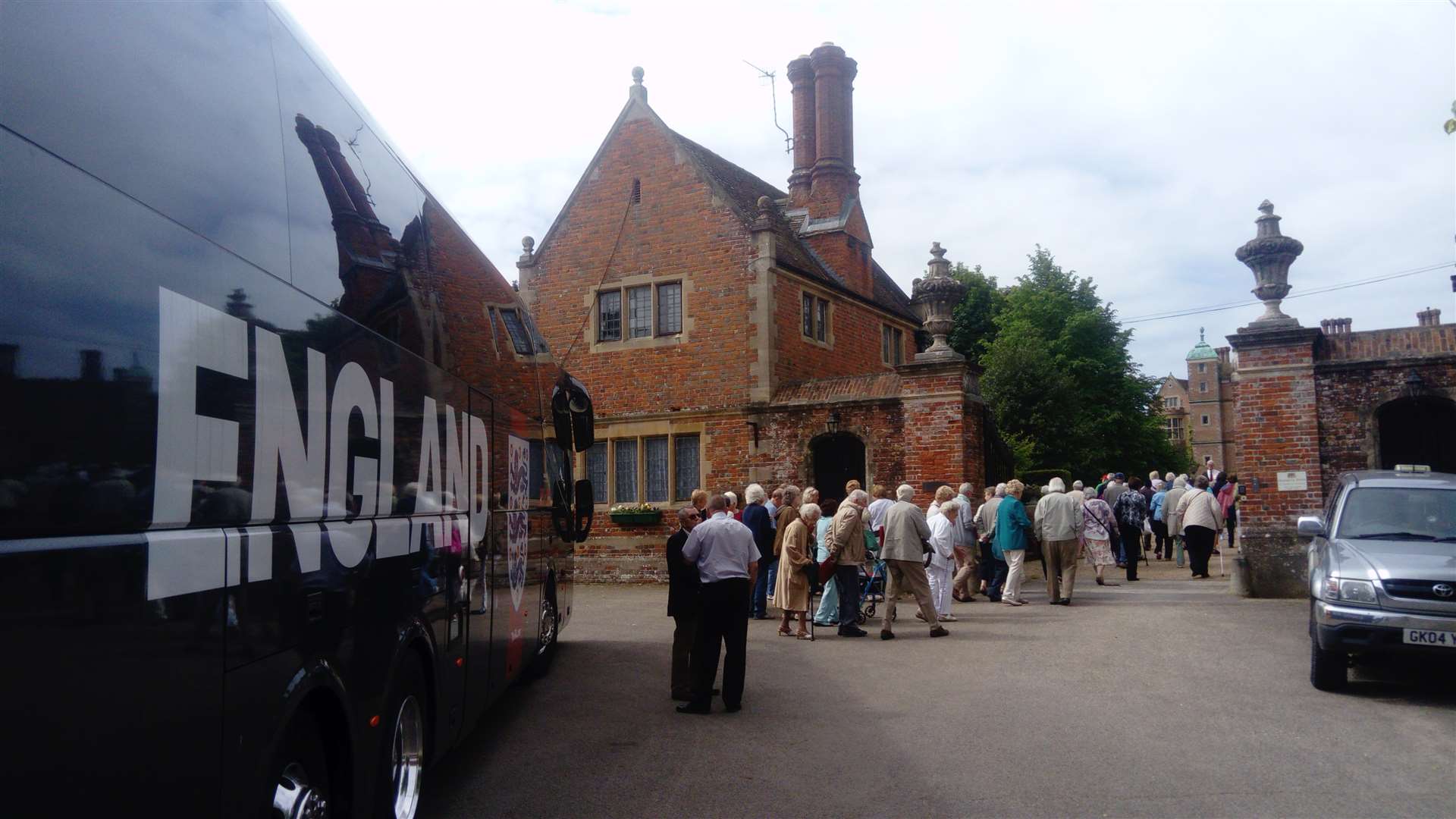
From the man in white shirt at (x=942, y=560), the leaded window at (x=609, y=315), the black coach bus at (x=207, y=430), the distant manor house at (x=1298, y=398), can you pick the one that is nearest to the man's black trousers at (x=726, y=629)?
the black coach bus at (x=207, y=430)

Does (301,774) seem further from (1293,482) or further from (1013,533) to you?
(1293,482)

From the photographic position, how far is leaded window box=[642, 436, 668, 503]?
24.0m

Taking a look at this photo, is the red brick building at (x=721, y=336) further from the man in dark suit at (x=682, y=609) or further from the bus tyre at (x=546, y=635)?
the man in dark suit at (x=682, y=609)

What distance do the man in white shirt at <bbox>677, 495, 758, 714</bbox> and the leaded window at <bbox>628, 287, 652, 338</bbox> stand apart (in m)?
15.8

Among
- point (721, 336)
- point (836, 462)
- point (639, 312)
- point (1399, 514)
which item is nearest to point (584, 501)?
point (1399, 514)

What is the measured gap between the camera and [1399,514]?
10047 mm

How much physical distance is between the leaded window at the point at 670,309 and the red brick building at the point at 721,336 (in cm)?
4

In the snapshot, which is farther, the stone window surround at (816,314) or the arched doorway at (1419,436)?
the stone window surround at (816,314)

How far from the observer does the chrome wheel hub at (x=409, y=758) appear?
17.4ft

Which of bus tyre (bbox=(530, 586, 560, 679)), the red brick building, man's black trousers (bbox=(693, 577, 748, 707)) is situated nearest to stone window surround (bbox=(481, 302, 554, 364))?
bus tyre (bbox=(530, 586, 560, 679))

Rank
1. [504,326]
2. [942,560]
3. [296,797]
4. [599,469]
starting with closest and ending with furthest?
[296,797], [504,326], [942,560], [599,469]

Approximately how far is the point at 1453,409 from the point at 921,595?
953 centimetres

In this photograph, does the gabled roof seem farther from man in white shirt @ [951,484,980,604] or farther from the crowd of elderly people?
man in white shirt @ [951,484,980,604]

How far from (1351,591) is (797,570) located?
19.9 feet
